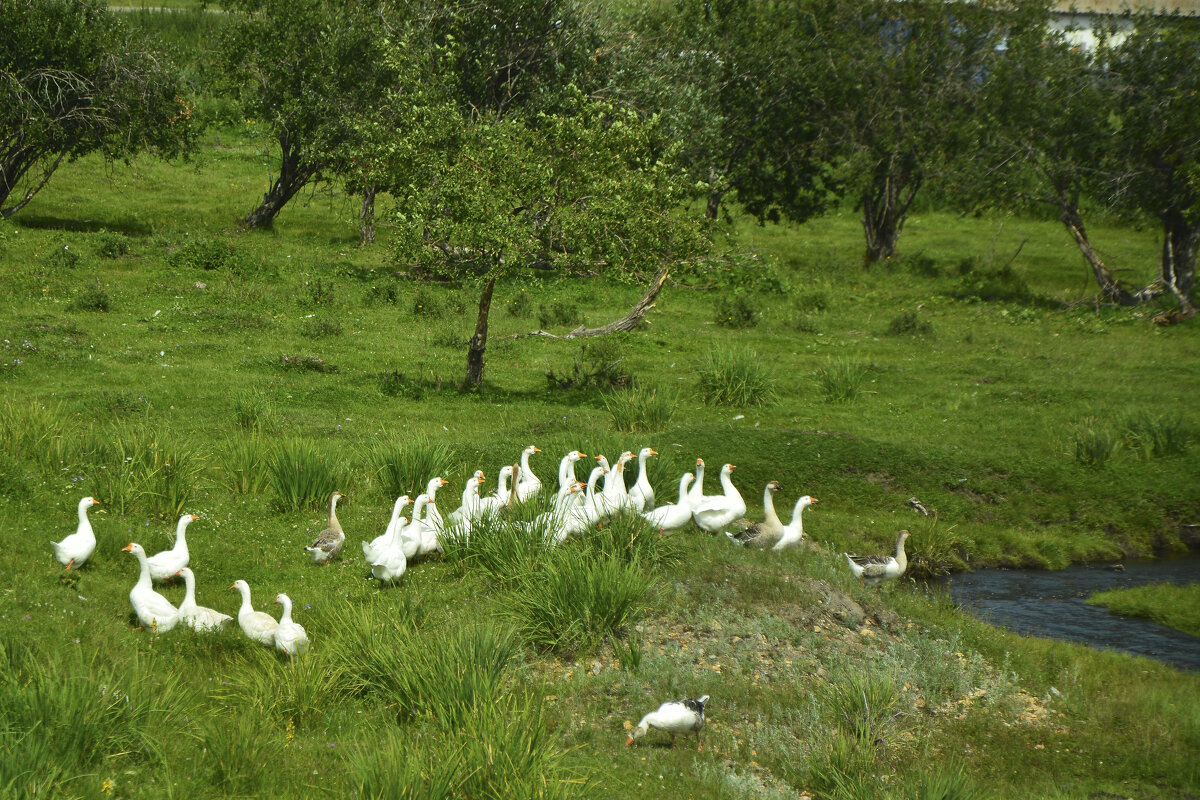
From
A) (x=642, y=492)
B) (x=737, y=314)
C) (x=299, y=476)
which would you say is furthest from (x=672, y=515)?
(x=737, y=314)

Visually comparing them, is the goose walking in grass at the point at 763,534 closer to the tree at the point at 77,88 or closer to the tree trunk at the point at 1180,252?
the tree trunk at the point at 1180,252

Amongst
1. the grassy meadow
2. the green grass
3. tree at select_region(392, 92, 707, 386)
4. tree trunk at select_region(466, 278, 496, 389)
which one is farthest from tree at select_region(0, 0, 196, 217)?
A: the green grass

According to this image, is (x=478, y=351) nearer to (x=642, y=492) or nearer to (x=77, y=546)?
(x=642, y=492)

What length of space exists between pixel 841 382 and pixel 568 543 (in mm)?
10234

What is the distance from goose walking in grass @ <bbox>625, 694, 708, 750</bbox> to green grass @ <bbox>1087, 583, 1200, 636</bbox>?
7.90 meters

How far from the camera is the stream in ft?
42.5

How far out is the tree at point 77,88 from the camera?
88.7ft

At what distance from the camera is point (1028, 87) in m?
30.2

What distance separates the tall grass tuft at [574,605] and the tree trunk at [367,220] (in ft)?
78.7

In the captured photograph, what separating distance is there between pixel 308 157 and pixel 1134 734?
85.2ft

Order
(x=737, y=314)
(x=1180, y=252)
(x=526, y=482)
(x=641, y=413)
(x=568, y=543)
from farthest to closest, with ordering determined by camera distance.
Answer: (x=1180, y=252)
(x=737, y=314)
(x=641, y=413)
(x=526, y=482)
(x=568, y=543)

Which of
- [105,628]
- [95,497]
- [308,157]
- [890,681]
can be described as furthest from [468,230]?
[308,157]

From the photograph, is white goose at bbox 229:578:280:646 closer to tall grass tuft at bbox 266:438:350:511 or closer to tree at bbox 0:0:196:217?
tall grass tuft at bbox 266:438:350:511

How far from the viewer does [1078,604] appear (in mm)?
14203
